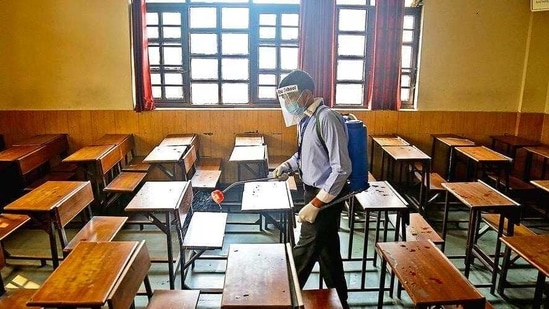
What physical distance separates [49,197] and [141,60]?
2448 mm

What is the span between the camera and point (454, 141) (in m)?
5.26

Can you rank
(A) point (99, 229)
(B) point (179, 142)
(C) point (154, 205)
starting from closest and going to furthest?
(C) point (154, 205)
(A) point (99, 229)
(B) point (179, 142)

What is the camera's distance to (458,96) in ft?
18.3

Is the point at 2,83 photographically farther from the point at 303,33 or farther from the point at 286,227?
the point at 286,227

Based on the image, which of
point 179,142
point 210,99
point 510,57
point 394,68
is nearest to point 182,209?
point 179,142

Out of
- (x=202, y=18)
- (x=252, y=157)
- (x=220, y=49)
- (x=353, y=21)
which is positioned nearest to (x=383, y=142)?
(x=353, y=21)

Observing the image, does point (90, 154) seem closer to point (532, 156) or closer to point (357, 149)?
point (357, 149)

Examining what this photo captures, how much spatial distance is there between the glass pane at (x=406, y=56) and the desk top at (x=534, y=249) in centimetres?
341

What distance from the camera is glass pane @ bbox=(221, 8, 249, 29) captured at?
210 inches

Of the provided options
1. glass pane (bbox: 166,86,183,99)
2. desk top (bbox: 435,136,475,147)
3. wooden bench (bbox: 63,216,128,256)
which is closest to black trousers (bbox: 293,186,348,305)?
wooden bench (bbox: 63,216,128,256)

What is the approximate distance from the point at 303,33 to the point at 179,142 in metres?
1.93

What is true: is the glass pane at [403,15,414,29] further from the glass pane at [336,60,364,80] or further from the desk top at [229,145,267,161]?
the desk top at [229,145,267,161]

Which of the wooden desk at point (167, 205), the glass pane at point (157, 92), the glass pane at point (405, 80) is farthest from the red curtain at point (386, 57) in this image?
the wooden desk at point (167, 205)

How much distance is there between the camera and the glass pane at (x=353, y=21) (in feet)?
17.8
